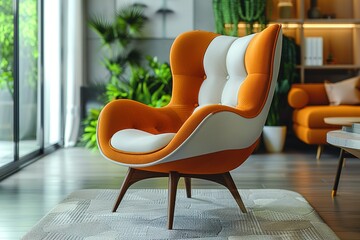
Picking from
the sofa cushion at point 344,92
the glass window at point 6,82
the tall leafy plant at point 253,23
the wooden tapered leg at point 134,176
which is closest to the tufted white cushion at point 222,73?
the wooden tapered leg at point 134,176

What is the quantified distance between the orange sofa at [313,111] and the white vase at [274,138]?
0.63ft

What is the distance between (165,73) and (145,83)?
27cm

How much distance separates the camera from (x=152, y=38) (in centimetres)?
664

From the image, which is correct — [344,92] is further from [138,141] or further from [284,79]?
[138,141]

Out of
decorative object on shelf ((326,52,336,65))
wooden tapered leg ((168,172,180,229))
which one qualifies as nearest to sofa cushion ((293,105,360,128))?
decorative object on shelf ((326,52,336,65))

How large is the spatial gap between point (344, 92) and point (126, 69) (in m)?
2.59

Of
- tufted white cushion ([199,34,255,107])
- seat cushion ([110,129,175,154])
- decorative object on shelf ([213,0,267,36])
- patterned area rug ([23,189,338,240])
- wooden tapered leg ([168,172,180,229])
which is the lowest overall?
patterned area rug ([23,189,338,240])

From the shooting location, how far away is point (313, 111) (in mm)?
5371

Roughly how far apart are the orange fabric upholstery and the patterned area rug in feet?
6.90

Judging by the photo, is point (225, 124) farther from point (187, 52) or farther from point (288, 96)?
point (288, 96)

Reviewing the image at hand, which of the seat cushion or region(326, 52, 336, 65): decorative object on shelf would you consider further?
region(326, 52, 336, 65): decorative object on shelf

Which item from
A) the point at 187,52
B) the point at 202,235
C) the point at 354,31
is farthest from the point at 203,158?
the point at 354,31

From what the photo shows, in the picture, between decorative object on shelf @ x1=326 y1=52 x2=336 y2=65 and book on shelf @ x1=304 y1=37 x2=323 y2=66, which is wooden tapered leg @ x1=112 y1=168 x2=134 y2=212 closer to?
book on shelf @ x1=304 y1=37 x2=323 y2=66

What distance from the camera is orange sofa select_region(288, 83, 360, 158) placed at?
5.34 m
